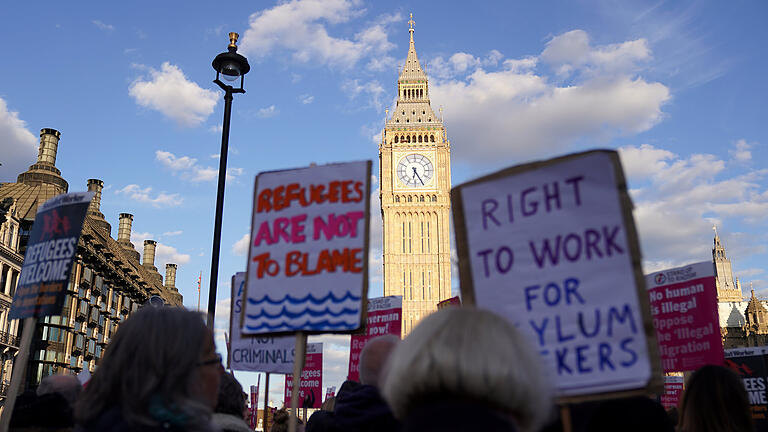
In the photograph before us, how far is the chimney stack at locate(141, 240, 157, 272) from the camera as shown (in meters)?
83.2

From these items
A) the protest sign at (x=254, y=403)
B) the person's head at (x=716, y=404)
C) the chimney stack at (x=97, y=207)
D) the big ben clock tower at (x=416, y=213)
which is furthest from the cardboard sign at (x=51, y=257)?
the big ben clock tower at (x=416, y=213)

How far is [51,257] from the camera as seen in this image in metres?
6.06

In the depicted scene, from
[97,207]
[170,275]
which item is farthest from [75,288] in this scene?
[170,275]

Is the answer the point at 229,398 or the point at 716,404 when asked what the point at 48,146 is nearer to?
the point at 229,398

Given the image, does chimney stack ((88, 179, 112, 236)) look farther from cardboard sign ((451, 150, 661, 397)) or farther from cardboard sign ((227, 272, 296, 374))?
→ cardboard sign ((451, 150, 661, 397))

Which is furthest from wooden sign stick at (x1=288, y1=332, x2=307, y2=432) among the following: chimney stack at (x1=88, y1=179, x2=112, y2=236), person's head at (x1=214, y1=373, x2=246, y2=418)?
chimney stack at (x1=88, y1=179, x2=112, y2=236)

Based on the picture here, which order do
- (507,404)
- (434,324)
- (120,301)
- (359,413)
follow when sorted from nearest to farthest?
(507,404), (434,324), (359,413), (120,301)

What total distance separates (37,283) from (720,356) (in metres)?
7.58

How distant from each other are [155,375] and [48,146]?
55246 millimetres

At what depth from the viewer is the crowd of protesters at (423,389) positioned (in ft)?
6.04

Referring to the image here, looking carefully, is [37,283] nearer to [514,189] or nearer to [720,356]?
[514,189]

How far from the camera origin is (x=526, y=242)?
315cm

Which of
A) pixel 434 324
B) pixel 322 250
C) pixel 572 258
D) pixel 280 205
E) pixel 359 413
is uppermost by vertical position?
pixel 280 205

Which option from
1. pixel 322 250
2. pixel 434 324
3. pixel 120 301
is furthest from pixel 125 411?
pixel 120 301
